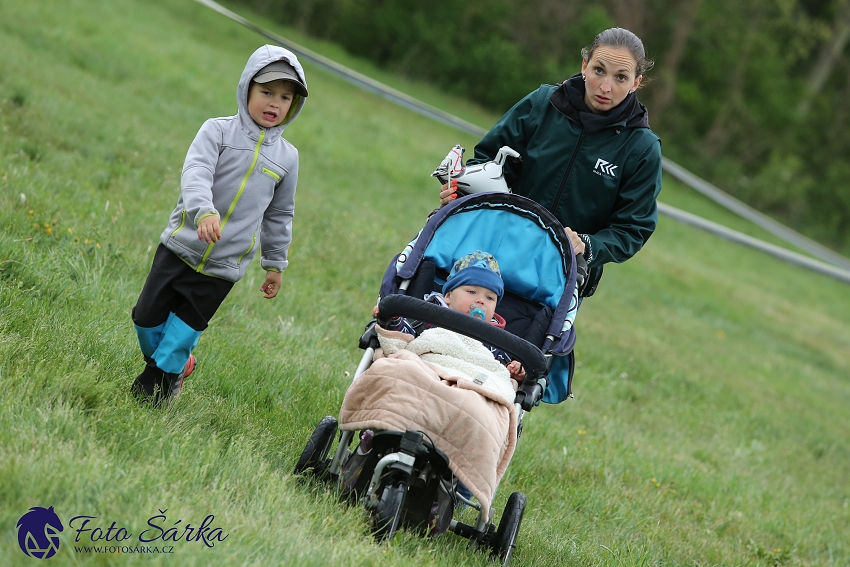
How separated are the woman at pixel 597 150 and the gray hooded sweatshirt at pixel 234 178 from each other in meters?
1.10

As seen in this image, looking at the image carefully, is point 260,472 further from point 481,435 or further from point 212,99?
point 212,99

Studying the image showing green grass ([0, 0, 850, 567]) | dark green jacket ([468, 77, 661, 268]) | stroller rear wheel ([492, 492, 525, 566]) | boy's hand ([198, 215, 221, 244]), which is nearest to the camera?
green grass ([0, 0, 850, 567])

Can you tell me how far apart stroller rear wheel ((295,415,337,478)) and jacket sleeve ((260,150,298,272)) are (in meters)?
0.82

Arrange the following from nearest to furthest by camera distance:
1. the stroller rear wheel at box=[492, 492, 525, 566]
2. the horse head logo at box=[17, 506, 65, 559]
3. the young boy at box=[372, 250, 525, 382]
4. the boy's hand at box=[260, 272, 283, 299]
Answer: the horse head logo at box=[17, 506, 65, 559]
the stroller rear wheel at box=[492, 492, 525, 566]
the young boy at box=[372, 250, 525, 382]
the boy's hand at box=[260, 272, 283, 299]

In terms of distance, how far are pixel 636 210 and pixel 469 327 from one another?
147cm

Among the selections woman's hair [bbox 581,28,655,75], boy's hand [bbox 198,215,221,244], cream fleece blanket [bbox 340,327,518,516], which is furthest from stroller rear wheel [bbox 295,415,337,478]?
woman's hair [bbox 581,28,655,75]

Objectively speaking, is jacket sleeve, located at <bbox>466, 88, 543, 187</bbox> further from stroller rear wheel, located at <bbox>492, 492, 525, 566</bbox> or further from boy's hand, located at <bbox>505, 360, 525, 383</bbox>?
stroller rear wheel, located at <bbox>492, 492, 525, 566</bbox>

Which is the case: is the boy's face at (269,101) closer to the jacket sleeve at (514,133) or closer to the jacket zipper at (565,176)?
the jacket sleeve at (514,133)

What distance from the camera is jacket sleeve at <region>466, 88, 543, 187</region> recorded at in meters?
5.13

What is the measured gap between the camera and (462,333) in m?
3.91

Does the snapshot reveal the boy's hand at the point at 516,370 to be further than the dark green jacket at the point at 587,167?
No

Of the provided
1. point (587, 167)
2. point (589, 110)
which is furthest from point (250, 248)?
point (589, 110)

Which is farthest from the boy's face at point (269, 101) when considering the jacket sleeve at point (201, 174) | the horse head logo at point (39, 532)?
the horse head logo at point (39, 532)

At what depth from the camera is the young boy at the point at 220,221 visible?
414 cm
